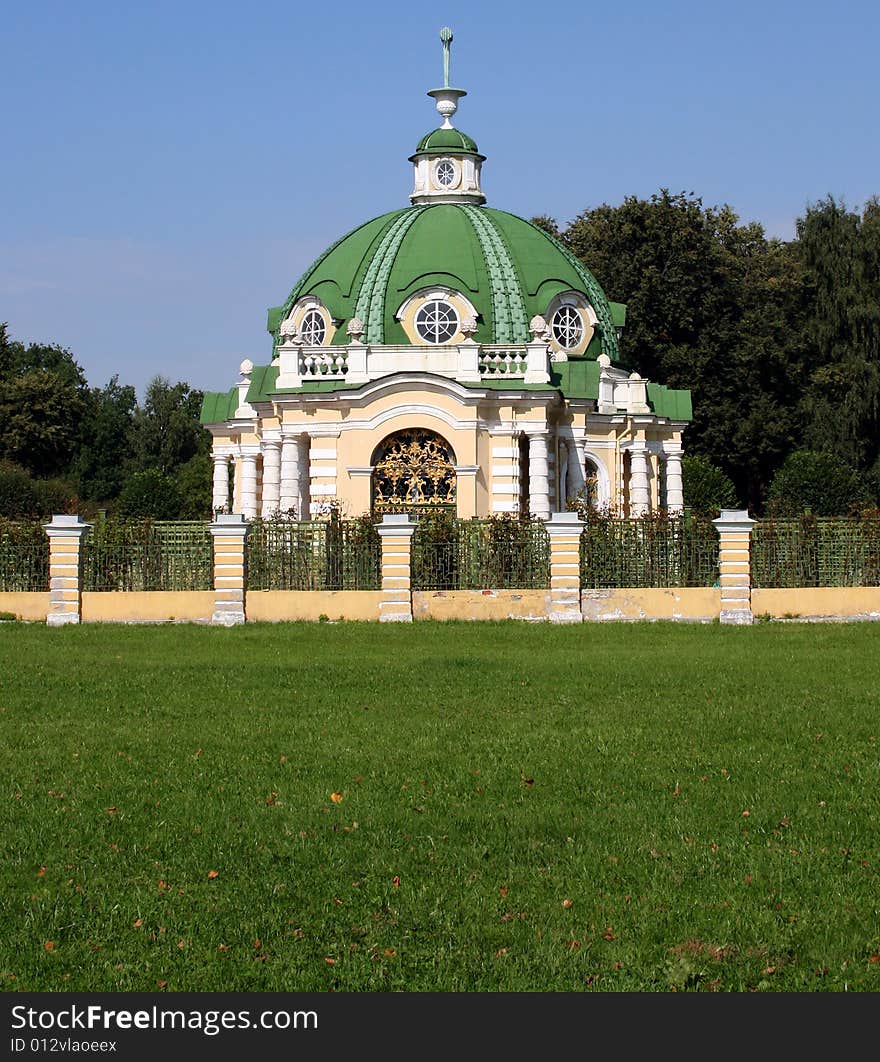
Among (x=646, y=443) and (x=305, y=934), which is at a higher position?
(x=646, y=443)

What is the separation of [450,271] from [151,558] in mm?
12812

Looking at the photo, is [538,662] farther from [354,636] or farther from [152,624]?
[152,624]

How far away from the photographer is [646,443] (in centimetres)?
3669

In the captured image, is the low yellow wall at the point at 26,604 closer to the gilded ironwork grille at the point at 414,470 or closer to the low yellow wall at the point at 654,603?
the low yellow wall at the point at 654,603

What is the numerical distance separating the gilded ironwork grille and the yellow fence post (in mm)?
8960

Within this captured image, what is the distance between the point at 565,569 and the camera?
22.7 metres

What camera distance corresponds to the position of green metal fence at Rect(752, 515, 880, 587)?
2294 cm

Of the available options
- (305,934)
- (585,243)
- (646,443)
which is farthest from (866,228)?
(305,934)

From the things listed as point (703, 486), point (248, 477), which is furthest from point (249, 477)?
point (703, 486)

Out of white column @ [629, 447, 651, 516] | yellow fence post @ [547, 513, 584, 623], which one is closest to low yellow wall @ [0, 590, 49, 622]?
yellow fence post @ [547, 513, 584, 623]

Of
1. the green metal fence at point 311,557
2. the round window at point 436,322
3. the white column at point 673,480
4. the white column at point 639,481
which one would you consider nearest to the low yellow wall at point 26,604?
the green metal fence at point 311,557

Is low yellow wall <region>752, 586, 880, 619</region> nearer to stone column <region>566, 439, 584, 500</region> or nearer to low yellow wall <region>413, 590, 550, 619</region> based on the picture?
low yellow wall <region>413, 590, 550, 619</region>

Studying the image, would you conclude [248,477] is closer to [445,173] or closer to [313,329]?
[313,329]

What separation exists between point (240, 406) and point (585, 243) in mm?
17398
